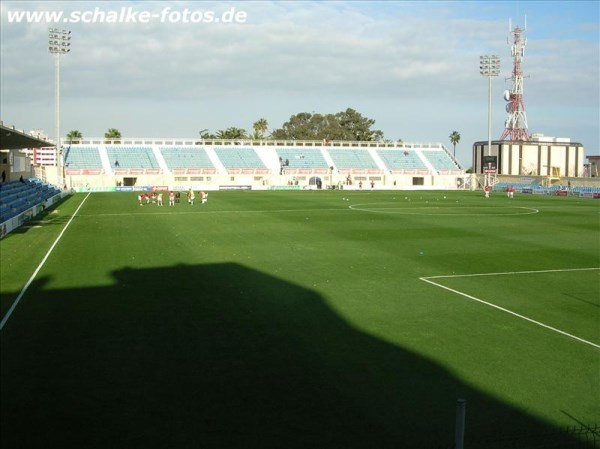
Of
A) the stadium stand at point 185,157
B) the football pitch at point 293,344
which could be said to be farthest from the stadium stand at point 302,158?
the football pitch at point 293,344

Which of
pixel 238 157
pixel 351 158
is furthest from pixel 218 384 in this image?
pixel 351 158

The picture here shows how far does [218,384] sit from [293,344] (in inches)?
105

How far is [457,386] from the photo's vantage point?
10.5 m

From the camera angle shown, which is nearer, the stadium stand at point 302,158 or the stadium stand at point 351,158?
the stadium stand at point 302,158

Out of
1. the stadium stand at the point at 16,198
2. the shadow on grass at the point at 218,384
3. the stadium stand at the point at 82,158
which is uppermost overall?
the stadium stand at the point at 82,158

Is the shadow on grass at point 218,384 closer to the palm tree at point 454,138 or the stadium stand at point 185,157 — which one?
the stadium stand at point 185,157

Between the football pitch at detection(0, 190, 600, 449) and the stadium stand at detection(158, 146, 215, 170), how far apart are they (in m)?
61.5

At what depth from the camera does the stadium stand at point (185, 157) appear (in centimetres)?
8825

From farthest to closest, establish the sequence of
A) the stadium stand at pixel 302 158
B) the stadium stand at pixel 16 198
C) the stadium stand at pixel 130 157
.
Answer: the stadium stand at pixel 302 158 → the stadium stand at pixel 130 157 → the stadium stand at pixel 16 198

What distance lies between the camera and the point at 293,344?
1264cm

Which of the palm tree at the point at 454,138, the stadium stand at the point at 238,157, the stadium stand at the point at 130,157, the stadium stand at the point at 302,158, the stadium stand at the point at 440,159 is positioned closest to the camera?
the stadium stand at the point at 130,157

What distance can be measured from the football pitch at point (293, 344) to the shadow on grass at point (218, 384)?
0.13 feet

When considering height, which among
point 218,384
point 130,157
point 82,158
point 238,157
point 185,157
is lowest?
point 218,384

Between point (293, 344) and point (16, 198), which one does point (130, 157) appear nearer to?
point (16, 198)
